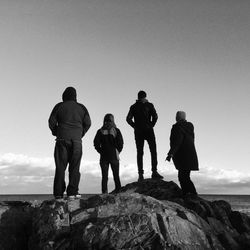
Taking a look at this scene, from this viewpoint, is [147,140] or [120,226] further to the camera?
[147,140]

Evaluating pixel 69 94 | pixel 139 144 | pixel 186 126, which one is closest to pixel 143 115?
pixel 139 144

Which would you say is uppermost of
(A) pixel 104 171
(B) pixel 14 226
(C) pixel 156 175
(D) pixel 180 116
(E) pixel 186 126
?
(D) pixel 180 116

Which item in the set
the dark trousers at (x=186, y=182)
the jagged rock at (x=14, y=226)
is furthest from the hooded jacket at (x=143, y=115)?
the jagged rock at (x=14, y=226)

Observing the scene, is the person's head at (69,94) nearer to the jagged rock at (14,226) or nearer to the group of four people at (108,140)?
the group of four people at (108,140)

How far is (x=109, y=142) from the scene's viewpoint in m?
14.1

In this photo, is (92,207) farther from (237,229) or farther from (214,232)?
(237,229)

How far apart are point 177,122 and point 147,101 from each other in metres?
1.81

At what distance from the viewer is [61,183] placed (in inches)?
421

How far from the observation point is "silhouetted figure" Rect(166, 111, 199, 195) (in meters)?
12.8

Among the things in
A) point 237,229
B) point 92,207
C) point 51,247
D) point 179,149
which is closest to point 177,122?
point 179,149

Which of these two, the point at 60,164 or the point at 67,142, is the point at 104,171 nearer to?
the point at 60,164

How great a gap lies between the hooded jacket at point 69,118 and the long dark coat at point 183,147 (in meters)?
3.32

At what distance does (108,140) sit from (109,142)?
0.27ft

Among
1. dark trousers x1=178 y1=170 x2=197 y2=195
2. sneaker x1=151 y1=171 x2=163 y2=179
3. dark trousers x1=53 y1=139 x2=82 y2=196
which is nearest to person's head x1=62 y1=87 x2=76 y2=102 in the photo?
dark trousers x1=53 y1=139 x2=82 y2=196
